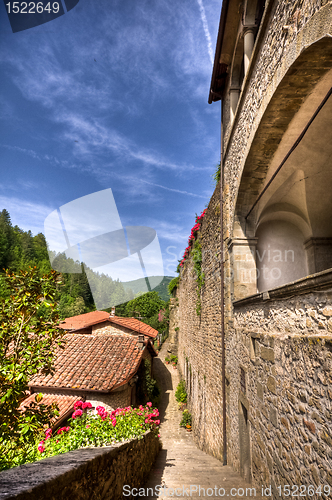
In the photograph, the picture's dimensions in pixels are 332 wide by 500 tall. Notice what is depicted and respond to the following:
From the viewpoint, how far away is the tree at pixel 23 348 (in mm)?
2502

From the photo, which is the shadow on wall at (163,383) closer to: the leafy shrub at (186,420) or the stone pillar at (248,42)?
the leafy shrub at (186,420)

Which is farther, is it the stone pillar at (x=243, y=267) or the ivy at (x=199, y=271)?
the ivy at (x=199, y=271)

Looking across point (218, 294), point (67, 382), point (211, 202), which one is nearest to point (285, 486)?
point (218, 294)

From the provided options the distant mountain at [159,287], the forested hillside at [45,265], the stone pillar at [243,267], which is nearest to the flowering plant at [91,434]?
the stone pillar at [243,267]

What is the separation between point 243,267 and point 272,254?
114 centimetres

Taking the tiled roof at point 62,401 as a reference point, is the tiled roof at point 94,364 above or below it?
above

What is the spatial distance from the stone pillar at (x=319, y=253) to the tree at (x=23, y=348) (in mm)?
5419

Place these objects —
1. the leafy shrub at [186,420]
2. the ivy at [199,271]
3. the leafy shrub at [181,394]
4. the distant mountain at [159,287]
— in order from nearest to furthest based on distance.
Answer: the ivy at [199,271] → the leafy shrub at [186,420] → the leafy shrub at [181,394] → the distant mountain at [159,287]

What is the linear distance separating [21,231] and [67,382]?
176 feet

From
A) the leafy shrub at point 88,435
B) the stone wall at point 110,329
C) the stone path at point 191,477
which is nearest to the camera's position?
the leafy shrub at point 88,435

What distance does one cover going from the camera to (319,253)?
597 centimetres

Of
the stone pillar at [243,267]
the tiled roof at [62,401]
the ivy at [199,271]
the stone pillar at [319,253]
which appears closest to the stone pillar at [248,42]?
the stone pillar at [243,267]

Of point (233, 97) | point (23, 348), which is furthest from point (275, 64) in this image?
point (23, 348)

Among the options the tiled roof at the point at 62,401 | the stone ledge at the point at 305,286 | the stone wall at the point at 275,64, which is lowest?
the tiled roof at the point at 62,401
